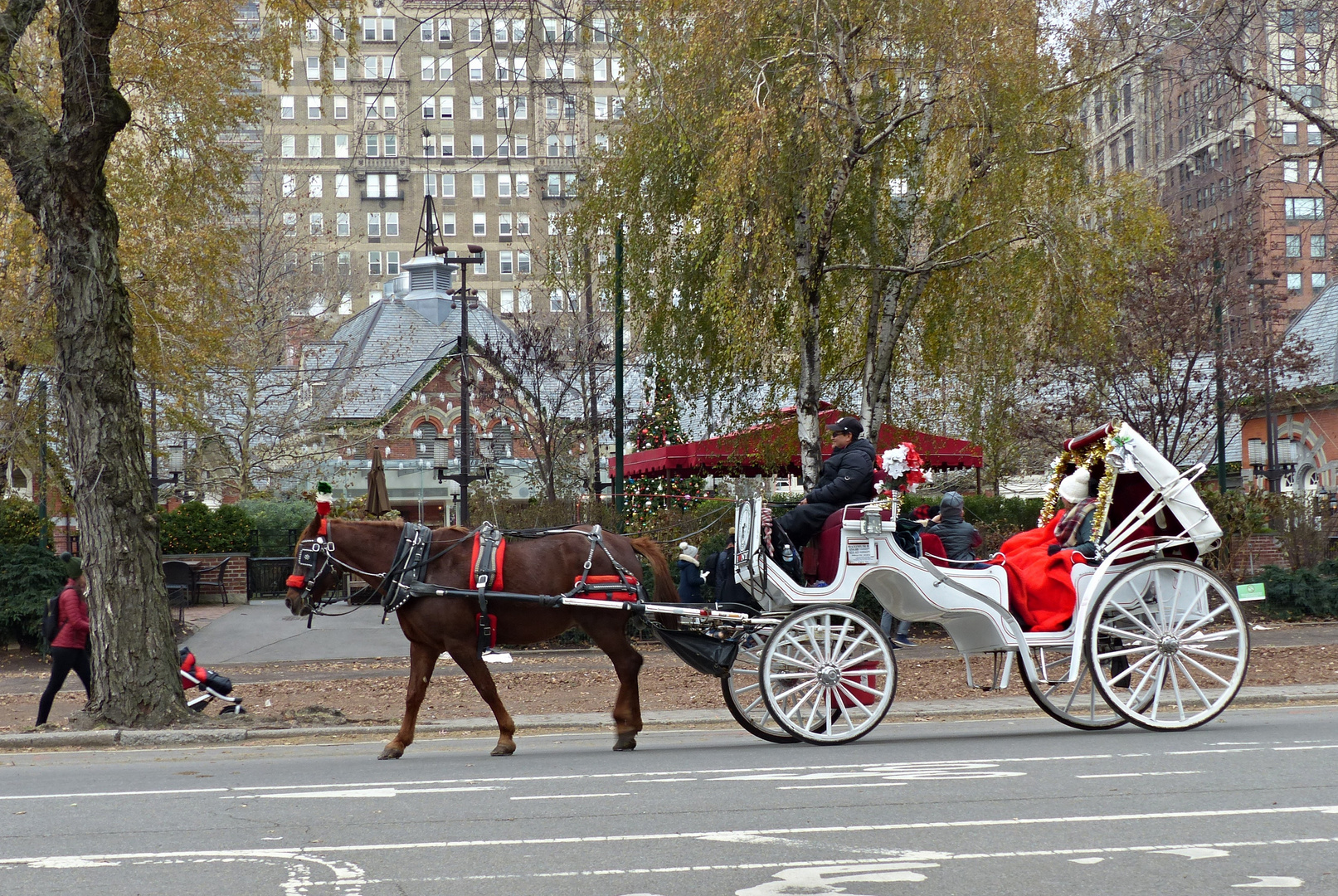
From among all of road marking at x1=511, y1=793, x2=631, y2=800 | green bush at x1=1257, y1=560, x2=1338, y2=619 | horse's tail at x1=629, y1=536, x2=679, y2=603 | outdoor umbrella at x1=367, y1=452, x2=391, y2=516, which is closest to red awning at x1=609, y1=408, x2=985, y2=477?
green bush at x1=1257, y1=560, x2=1338, y2=619

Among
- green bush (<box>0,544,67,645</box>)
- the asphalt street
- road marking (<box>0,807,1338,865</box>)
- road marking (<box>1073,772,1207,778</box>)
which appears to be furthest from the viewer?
green bush (<box>0,544,67,645</box>)

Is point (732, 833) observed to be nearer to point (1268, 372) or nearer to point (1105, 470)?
point (1105, 470)

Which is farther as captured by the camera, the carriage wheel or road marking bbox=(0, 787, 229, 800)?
the carriage wheel

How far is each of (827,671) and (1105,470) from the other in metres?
2.85

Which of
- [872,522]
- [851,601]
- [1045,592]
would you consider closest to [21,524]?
[851,601]

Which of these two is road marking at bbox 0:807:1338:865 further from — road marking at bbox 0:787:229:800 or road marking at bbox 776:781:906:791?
road marking at bbox 0:787:229:800

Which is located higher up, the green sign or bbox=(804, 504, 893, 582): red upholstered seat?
bbox=(804, 504, 893, 582): red upholstered seat

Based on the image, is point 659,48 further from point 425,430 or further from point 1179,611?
point 425,430

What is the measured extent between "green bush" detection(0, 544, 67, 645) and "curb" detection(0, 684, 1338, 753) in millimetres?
7825

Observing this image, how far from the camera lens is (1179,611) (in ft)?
33.4

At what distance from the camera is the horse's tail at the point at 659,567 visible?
37.1 ft

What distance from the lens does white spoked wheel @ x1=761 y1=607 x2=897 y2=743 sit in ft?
32.2

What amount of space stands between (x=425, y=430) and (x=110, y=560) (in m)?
49.0

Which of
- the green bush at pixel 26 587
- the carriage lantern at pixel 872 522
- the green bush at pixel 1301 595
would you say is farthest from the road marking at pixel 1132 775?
the green bush at pixel 26 587
